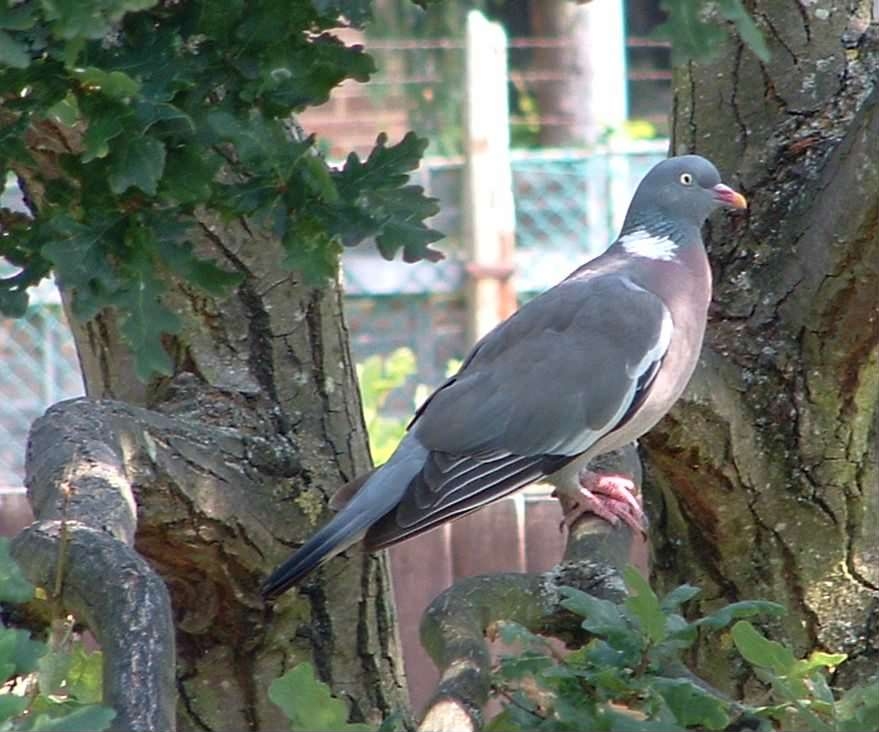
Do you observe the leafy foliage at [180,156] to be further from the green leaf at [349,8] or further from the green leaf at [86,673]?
the green leaf at [86,673]

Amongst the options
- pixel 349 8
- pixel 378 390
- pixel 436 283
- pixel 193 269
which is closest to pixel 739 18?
pixel 349 8

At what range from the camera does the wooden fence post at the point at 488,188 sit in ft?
23.1

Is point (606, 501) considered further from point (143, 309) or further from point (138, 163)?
point (138, 163)

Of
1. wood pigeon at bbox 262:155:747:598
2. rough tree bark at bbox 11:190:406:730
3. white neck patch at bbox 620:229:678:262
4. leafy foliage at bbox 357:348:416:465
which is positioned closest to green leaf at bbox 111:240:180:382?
rough tree bark at bbox 11:190:406:730

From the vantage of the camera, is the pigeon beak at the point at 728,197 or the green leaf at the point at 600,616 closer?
the green leaf at the point at 600,616

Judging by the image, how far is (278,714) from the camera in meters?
3.31

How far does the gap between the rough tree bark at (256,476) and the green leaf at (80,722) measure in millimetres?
1495

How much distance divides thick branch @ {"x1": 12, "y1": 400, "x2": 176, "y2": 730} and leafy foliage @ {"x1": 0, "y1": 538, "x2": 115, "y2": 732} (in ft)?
0.20

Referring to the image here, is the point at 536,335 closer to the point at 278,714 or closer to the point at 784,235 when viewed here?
the point at 784,235

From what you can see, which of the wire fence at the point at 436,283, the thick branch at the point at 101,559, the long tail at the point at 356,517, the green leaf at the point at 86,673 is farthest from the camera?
the wire fence at the point at 436,283

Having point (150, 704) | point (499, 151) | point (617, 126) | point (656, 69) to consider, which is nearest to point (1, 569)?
point (150, 704)

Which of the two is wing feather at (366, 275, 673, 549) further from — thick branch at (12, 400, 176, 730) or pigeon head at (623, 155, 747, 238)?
thick branch at (12, 400, 176, 730)

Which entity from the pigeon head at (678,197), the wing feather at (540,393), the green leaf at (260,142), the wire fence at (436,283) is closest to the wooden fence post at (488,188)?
the wire fence at (436,283)

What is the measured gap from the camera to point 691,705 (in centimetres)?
170
